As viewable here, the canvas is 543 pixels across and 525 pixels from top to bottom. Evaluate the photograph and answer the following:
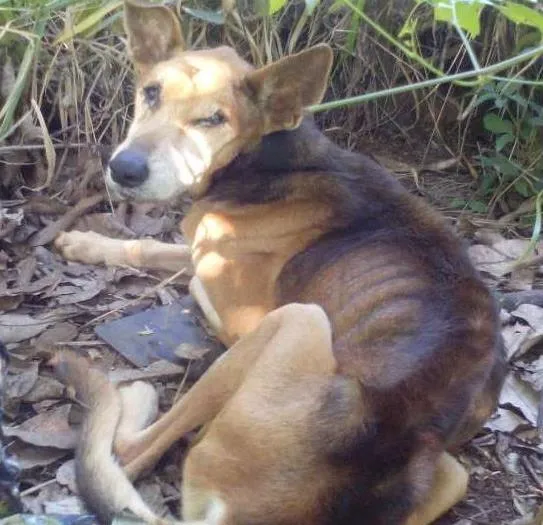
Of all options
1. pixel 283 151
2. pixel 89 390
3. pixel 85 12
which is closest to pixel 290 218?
pixel 283 151

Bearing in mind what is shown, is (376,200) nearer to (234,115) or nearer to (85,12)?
(234,115)

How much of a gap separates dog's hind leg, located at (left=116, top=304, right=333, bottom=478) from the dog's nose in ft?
2.54

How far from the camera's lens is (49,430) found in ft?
11.9

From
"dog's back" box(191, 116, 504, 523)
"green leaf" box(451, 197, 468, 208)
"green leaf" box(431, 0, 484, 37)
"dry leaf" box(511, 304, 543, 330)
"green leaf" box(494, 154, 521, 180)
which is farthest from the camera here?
"green leaf" box(451, 197, 468, 208)

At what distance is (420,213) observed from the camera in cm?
405

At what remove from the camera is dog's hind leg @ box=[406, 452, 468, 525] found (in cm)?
326

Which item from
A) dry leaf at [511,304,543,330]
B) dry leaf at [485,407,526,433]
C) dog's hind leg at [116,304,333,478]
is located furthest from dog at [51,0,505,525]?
dry leaf at [511,304,543,330]

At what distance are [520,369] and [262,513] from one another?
1.83 meters

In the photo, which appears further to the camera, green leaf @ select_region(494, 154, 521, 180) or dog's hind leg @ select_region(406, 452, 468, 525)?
green leaf @ select_region(494, 154, 521, 180)

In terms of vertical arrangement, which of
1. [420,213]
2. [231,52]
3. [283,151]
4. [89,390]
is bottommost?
[89,390]

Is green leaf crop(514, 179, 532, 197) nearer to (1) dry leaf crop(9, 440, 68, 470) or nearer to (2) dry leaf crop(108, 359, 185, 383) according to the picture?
(2) dry leaf crop(108, 359, 185, 383)

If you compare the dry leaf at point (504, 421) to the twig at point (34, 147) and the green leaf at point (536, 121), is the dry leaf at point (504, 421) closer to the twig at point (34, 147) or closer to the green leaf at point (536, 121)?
the green leaf at point (536, 121)

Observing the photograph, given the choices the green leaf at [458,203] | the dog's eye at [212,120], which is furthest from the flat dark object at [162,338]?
the green leaf at [458,203]

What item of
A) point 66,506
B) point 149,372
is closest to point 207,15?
point 149,372
